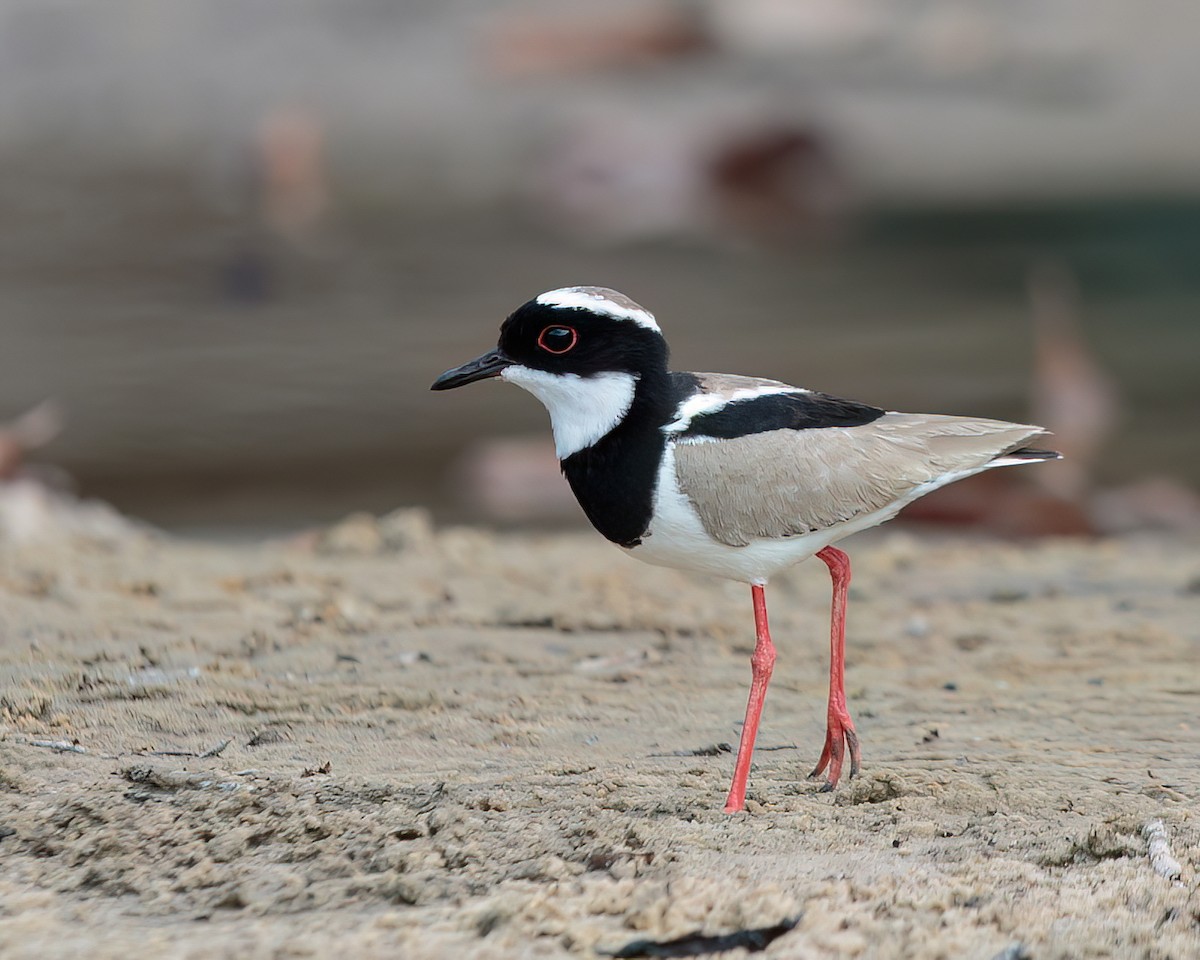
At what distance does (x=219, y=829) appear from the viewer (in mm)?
3631

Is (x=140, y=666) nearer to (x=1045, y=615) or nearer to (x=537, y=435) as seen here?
(x=1045, y=615)

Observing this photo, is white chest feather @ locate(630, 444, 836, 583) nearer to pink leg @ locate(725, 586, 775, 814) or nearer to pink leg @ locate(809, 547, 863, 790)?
pink leg @ locate(725, 586, 775, 814)

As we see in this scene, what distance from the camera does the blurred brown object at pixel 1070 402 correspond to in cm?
962

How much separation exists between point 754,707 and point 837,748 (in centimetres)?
25

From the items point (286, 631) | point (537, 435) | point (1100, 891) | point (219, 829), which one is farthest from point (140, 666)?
point (537, 435)

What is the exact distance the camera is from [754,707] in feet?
13.7

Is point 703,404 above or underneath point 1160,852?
above

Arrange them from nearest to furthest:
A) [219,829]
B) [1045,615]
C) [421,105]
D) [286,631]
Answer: [219,829] < [286,631] < [1045,615] < [421,105]

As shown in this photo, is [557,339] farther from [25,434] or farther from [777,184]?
[777,184]

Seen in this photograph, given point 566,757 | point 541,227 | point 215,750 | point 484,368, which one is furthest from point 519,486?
point 541,227

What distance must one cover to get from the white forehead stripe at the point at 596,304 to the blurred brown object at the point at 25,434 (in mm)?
4286

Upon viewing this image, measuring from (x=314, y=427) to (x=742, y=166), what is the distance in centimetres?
752

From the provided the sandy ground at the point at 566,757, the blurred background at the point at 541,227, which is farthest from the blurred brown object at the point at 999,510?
the sandy ground at the point at 566,757

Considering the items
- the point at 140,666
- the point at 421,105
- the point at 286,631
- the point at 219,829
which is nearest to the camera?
the point at 219,829
